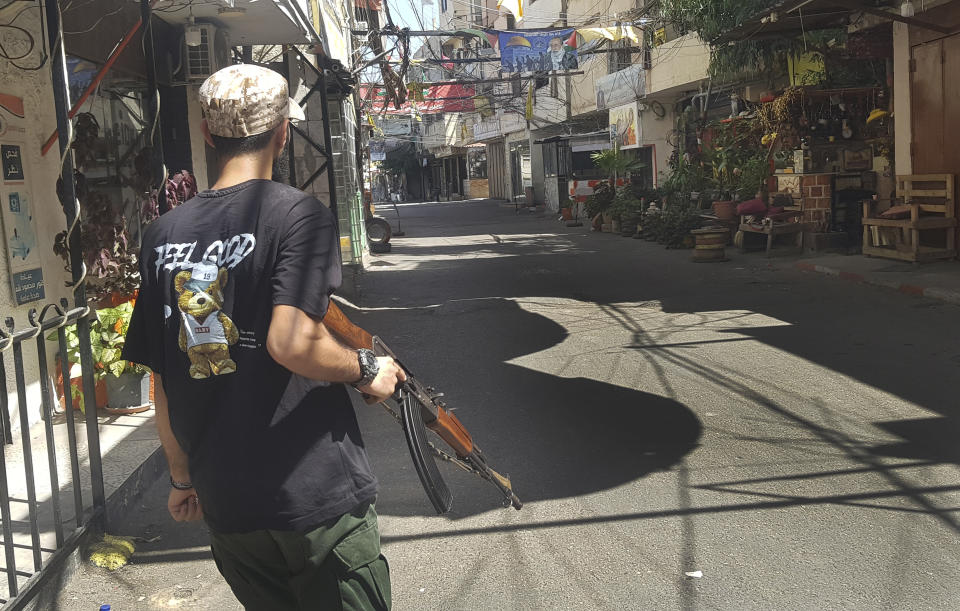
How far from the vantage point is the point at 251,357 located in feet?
6.73

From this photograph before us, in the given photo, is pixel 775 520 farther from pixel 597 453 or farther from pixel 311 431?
pixel 311 431

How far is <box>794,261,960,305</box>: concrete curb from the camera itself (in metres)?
9.53

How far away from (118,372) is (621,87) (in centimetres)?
2251

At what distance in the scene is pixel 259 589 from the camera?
222 cm

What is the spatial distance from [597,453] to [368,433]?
1545mm

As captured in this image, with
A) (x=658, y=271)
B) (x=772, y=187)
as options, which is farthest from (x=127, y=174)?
(x=772, y=187)

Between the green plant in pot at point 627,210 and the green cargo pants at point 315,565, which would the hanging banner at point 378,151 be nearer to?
the green plant in pot at point 627,210

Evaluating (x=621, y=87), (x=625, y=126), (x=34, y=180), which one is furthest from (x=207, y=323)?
(x=621, y=87)

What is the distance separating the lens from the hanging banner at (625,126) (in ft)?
83.6

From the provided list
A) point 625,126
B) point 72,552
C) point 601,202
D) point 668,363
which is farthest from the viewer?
point 625,126

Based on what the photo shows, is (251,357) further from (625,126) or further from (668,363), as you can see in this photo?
(625,126)

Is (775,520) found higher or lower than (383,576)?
lower

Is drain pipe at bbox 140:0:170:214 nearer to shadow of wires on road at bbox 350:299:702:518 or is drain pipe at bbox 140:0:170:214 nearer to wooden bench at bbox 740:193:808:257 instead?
shadow of wires on road at bbox 350:299:702:518

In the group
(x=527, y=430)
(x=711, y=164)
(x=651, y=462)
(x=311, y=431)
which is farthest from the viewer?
(x=711, y=164)
